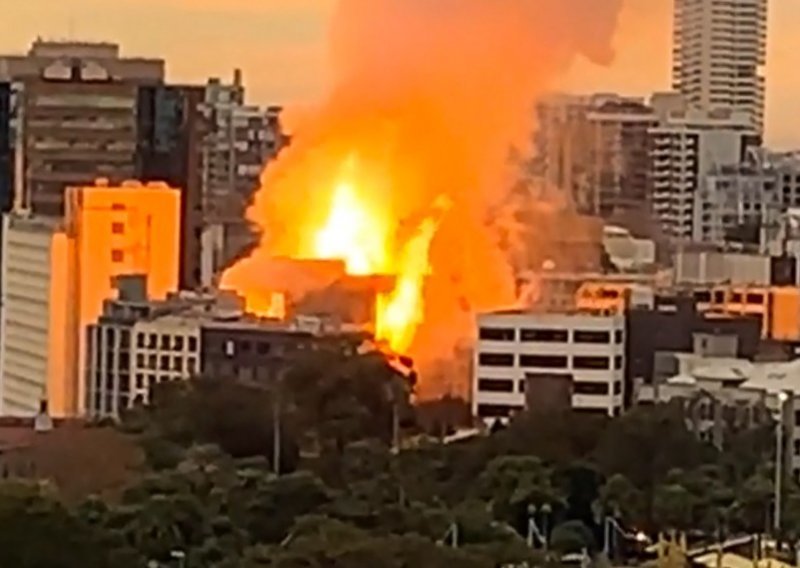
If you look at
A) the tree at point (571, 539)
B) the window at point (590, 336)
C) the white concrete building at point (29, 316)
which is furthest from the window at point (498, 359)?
the white concrete building at point (29, 316)

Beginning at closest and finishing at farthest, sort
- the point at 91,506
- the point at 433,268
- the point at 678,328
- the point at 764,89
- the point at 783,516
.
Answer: the point at 91,506 → the point at 783,516 → the point at 678,328 → the point at 433,268 → the point at 764,89

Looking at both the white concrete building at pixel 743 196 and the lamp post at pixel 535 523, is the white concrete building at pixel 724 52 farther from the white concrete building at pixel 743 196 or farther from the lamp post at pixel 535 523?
the lamp post at pixel 535 523

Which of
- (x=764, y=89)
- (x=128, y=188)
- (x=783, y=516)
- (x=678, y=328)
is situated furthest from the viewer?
(x=764, y=89)

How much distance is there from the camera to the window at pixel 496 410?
102 feet

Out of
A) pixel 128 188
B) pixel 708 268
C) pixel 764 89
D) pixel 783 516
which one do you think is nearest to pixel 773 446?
pixel 783 516

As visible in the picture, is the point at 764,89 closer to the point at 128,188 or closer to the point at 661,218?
the point at 661,218

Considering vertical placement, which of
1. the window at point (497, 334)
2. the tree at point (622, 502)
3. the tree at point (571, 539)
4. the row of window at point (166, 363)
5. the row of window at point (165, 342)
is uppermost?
the window at point (497, 334)

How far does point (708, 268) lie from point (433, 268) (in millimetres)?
11477

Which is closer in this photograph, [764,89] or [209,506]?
[209,506]

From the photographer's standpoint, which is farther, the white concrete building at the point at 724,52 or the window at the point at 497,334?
the white concrete building at the point at 724,52

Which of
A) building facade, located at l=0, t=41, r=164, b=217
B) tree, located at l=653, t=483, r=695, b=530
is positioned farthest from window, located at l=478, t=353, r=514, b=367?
building facade, located at l=0, t=41, r=164, b=217

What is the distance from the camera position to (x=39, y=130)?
2083 inches

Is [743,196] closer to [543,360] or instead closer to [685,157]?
[685,157]

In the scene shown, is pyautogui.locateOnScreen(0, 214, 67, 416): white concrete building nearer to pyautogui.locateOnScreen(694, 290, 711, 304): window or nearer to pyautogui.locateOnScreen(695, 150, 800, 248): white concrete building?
pyautogui.locateOnScreen(694, 290, 711, 304): window
